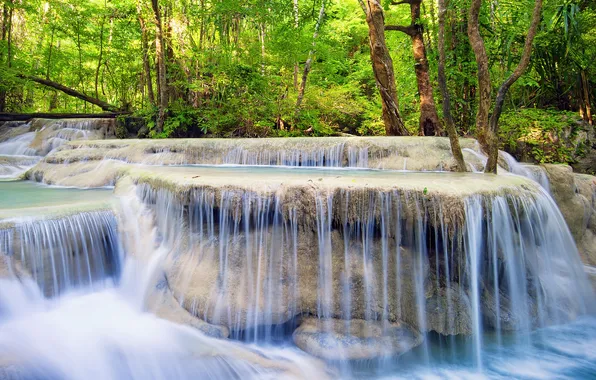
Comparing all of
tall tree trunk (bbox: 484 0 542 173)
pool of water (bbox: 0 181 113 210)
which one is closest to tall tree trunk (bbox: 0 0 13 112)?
pool of water (bbox: 0 181 113 210)

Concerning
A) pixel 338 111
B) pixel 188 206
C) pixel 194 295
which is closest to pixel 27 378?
pixel 194 295

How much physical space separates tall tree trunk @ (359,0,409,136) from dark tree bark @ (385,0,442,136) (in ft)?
2.13

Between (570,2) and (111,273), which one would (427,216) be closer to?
(111,273)

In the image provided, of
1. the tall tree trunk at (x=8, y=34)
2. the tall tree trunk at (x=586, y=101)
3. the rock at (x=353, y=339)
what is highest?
the tall tree trunk at (x=8, y=34)

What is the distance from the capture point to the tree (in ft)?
17.4

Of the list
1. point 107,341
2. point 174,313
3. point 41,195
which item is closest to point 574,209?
point 174,313

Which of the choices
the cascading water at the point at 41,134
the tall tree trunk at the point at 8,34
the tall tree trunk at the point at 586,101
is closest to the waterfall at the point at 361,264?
the tall tree trunk at the point at 586,101

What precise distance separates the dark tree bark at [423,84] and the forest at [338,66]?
0.09ft

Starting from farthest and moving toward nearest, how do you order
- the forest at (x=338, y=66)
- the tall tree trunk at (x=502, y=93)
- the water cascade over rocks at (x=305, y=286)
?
1. the forest at (x=338, y=66)
2. the tall tree trunk at (x=502, y=93)
3. the water cascade over rocks at (x=305, y=286)

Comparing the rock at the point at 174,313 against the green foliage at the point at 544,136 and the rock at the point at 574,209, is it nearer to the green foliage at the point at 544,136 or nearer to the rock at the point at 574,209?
the rock at the point at 574,209

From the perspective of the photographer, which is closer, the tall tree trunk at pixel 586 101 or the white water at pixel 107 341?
the white water at pixel 107 341

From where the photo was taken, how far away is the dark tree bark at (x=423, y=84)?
29.3 ft

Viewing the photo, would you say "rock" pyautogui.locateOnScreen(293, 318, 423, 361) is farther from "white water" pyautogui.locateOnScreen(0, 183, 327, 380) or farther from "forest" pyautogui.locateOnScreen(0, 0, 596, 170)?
"forest" pyautogui.locateOnScreen(0, 0, 596, 170)

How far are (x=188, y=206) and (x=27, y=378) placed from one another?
202 centimetres
